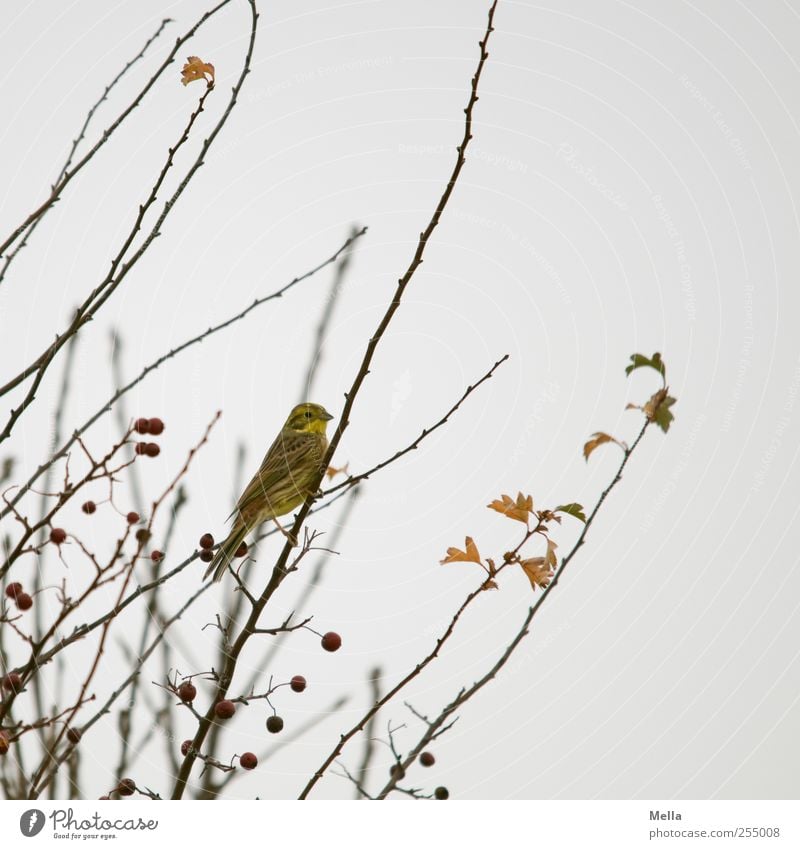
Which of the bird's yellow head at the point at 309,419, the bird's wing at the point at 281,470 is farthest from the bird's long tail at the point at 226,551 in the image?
the bird's yellow head at the point at 309,419

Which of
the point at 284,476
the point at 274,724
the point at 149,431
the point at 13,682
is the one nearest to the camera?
the point at 13,682

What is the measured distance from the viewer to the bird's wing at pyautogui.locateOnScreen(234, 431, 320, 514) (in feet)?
16.4

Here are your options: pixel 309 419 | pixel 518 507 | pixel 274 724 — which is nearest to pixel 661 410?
pixel 518 507

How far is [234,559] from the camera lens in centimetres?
415

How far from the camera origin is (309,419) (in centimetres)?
583

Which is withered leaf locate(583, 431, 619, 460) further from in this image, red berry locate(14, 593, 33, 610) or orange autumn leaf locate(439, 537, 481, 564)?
red berry locate(14, 593, 33, 610)

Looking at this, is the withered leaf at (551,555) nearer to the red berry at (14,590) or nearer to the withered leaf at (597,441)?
the withered leaf at (597,441)

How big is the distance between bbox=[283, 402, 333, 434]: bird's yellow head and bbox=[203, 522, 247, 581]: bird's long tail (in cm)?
120

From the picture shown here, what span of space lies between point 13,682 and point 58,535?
623mm

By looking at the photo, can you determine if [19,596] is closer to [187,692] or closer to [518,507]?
[187,692]
